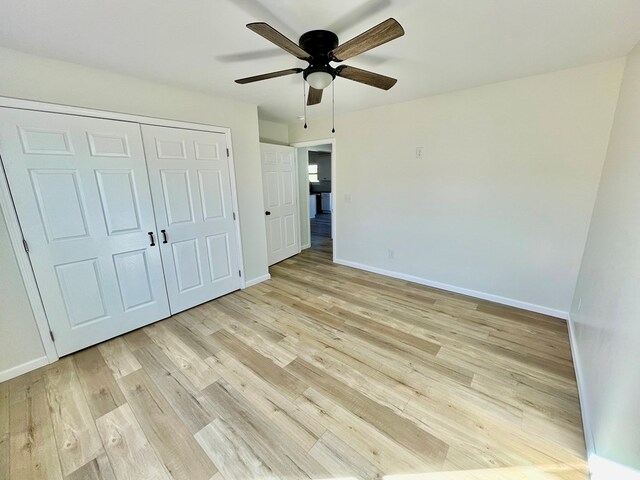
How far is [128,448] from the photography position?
4.73 feet

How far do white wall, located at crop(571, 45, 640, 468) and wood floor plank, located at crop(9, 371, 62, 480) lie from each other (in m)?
2.77

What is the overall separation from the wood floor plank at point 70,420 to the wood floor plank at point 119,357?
8.4 inches

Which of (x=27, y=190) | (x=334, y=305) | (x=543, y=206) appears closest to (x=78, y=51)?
(x=27, y=190)

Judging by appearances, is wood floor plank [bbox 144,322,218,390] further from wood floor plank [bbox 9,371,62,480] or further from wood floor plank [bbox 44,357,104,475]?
wood floor plank [bbox 9,371,62,480]

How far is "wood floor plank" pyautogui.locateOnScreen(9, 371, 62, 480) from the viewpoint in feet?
4.40

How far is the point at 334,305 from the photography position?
302 cm

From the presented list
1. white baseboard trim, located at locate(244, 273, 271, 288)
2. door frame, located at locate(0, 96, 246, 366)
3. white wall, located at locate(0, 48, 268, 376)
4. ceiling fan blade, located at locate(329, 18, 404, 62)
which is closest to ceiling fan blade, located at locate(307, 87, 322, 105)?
ceiling fan blade, located at locate(329, 18, 404, 62)

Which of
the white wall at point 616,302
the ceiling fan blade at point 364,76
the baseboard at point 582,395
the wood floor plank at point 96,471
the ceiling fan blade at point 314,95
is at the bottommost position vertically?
the wood floor plank at point 96,471

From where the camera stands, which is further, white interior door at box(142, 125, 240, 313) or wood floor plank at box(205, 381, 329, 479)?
white interior door at box(142, 125, 240, 313)

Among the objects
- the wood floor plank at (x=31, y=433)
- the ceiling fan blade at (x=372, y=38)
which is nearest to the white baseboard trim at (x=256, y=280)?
the wood floor plank at (x=31, y=433)

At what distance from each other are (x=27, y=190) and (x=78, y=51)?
1.11m

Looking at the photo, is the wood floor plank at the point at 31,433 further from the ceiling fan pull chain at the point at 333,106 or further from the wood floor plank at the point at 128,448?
the ceiling fan pull chain at the point at 333,106

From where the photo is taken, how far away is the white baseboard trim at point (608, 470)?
104 centimetres

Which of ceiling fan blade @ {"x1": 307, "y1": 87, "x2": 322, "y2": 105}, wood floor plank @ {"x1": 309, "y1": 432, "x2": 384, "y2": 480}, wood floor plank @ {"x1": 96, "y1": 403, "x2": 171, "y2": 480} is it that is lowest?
wood floor plank @ {"x1": 309, "y1": 432, "x2": 384, "y2": 480}
